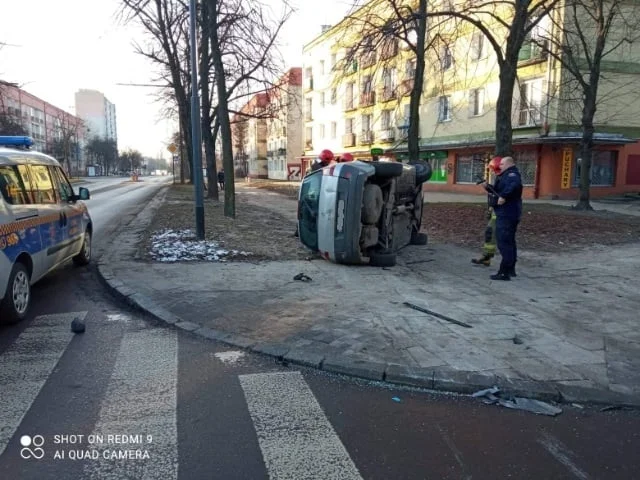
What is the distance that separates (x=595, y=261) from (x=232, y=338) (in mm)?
7347

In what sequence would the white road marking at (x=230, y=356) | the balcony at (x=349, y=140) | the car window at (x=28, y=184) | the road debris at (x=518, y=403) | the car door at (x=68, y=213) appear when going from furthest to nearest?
1. the balcony at (x=349, y=140)
2. the car door at (x=68, y=213)
3. the car window at (x=28, y=184)
4. the white road marking at (x=230, y=356)
5. the road debris at (x=518, y=403)

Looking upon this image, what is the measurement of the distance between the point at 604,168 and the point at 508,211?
23080 millimetres

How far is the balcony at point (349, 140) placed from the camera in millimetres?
45250

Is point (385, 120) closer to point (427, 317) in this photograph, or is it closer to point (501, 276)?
point (501, 276)

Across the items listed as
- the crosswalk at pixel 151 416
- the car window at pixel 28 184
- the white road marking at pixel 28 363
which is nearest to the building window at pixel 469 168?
the car window at pixel 28 184

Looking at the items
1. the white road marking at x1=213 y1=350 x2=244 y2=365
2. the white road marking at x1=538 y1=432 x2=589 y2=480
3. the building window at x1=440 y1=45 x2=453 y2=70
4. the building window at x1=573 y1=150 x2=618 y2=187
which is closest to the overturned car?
the white road marking at x1=213 y1=350 x2=244 y2=365

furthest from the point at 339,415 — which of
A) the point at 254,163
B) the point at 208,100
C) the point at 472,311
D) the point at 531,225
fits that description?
the point at 254,163

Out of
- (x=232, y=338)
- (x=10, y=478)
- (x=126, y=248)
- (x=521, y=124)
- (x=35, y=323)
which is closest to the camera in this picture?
(x=10, y=478)

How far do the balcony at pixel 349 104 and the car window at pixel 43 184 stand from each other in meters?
40.1

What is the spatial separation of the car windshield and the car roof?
3.89 metres

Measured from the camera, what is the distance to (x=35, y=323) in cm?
559

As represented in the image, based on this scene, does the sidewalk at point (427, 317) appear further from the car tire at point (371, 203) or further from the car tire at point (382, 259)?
the car tire at point (371, 203)

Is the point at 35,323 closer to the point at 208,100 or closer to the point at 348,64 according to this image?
the point at 348,64

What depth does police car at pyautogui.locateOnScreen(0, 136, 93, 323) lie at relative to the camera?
5.35 metres
